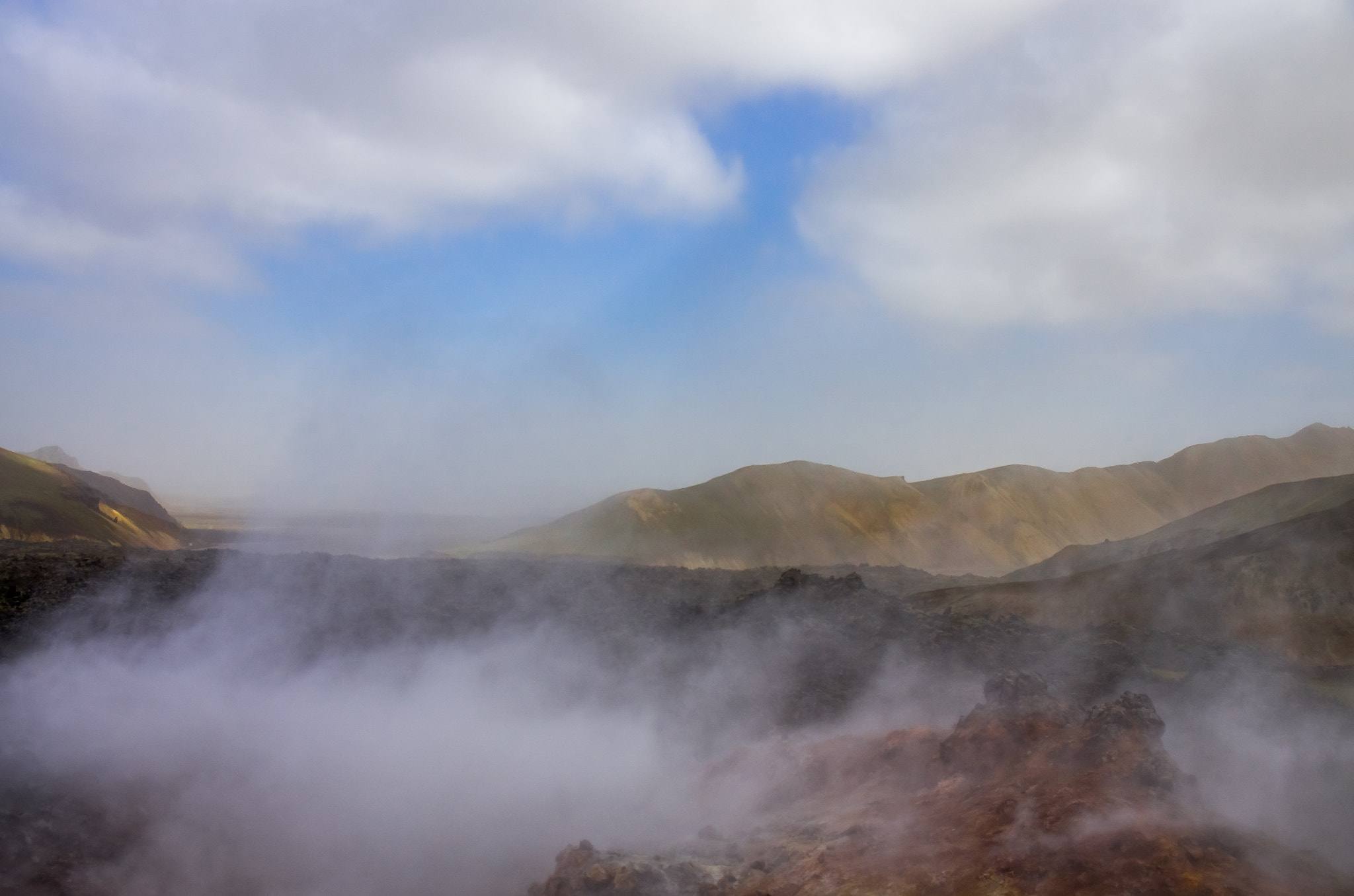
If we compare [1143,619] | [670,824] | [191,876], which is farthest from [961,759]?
[1143,619]

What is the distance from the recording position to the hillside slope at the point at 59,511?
167 feet

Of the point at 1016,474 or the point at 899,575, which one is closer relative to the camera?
the point at 899,575

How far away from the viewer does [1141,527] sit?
334 ft

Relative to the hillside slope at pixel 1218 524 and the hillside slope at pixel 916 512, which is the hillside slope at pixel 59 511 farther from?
the hillside slope at pixel 1218 524

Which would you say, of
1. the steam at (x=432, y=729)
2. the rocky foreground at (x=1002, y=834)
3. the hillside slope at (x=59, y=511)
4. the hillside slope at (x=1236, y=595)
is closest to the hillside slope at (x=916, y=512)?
the hillside slope at (x=59, y=511)

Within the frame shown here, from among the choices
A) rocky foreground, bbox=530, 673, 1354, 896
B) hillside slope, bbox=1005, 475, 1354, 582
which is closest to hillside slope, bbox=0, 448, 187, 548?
rocky foreground, bbox=530, 673, 1354, 896

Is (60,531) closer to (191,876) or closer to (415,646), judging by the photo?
(415,646)

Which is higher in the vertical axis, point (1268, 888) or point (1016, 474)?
point (1016, 474)

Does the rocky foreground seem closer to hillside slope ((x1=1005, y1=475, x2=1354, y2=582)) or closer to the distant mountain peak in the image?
hillside slope ((x1=1005, y1=475, x2=1354, y2=582))

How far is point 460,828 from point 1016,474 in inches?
4160

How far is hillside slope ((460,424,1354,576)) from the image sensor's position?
8506 centimetres

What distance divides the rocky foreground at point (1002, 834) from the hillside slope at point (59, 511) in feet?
179

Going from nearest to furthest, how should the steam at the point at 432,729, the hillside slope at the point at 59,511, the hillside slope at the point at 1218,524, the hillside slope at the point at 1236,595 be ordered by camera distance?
the steam at the point at 432,729 → the hillside slope at the point at 1236,595 → the hillside slope at the point at 1218,524 → the hillside slope at the point at 59,511

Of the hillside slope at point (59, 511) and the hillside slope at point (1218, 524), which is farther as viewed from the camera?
the hillside slope at point (59, 511)
